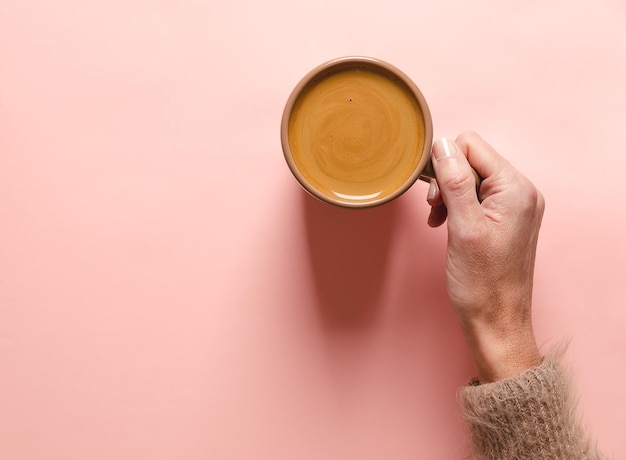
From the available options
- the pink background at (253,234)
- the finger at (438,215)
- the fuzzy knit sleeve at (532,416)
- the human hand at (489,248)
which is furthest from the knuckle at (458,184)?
the fuzzy knit sleeve at (532,416)

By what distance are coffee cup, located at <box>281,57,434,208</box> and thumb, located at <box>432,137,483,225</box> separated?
0.10 ft

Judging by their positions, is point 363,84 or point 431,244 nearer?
point 363,84

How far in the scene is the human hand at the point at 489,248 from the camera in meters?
0.95

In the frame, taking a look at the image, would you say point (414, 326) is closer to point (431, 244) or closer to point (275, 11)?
point (431, 244)

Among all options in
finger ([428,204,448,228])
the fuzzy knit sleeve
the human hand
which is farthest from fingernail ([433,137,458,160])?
the fuzzy knit sleeve

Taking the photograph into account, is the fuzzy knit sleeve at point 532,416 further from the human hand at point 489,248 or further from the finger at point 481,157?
the finger at point 481,157

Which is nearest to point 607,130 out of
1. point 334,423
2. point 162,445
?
point 334,423

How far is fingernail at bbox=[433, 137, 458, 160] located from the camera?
0.95m

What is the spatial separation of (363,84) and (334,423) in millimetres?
677

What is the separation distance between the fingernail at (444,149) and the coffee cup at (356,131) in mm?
22

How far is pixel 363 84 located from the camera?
960 millimetres

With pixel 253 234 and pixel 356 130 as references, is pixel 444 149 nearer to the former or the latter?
pixel 356 130

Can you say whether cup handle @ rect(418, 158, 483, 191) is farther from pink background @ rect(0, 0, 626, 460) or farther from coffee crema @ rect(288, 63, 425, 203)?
pink background @ rect(0, 0, 626, 460)

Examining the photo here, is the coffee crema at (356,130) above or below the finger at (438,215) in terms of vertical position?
above
